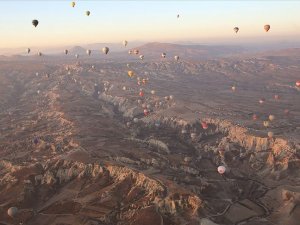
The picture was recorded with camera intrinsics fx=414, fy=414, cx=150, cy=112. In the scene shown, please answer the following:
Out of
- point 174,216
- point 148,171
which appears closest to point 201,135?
point 148,171

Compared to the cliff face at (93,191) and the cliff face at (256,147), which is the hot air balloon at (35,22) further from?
the cliff face at (256,147)

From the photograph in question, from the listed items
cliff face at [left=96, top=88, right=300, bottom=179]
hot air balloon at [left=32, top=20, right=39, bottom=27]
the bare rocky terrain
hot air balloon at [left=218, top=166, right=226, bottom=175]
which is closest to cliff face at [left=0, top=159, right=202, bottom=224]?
the bare rocky terrain

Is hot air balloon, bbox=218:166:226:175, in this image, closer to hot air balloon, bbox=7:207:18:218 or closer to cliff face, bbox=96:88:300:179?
cliff face, bbox=96:88:300:179

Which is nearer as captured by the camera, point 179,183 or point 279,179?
point 179,183

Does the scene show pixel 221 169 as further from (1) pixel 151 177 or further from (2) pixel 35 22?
(2) pixel 35 22

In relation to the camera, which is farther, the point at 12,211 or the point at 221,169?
the point at 221,169

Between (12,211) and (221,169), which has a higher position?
(12,211)

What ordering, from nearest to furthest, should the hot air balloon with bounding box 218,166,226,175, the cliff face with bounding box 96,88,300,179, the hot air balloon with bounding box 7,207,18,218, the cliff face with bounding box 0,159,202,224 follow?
the cliff face with bounding box 0,159,202,224, the hot air balloon with bounding box 7,207,18,218, the hot air balloon with bounding box 218,166,226,175, the cliff face with bounding box 96,88,300,179

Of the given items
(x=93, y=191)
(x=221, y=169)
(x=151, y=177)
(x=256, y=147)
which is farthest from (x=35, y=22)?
(x=256, y=147)

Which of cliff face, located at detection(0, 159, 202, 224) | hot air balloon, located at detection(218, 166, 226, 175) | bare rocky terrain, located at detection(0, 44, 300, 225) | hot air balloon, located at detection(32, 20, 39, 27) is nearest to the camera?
cliff face, located at detection(0, 159, 202, 224)

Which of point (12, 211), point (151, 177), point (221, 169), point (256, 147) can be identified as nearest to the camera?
point (12, 211)

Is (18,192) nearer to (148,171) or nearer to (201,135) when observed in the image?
(148,171)
